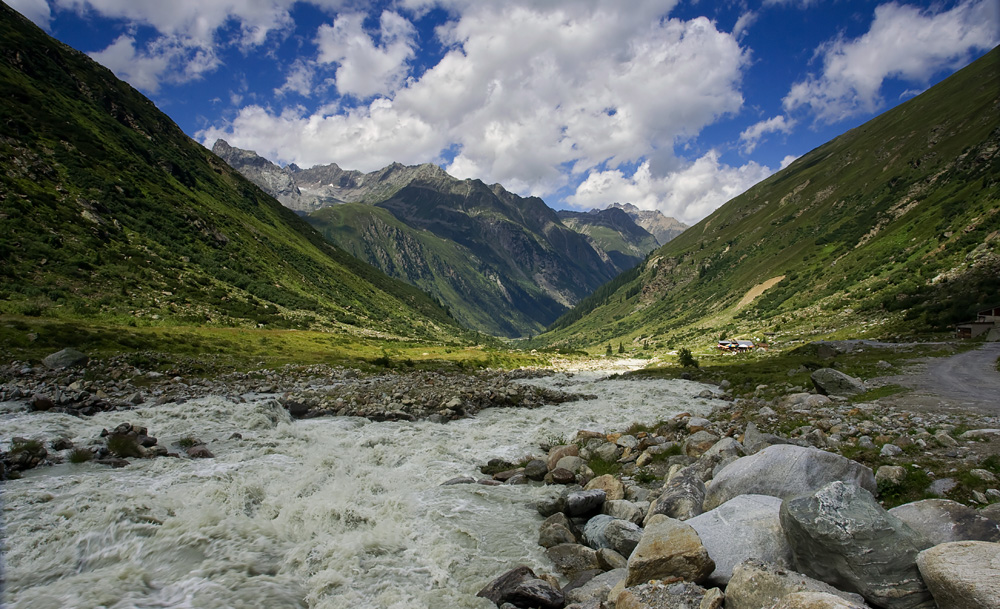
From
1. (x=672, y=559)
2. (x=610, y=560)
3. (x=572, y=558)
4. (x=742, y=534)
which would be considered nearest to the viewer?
(x=672, y=559)

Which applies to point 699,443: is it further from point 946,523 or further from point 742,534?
point 946,523

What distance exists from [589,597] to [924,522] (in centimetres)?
580

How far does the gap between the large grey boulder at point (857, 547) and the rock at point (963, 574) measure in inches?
12.0

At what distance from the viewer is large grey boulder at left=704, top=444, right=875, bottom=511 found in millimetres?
9109

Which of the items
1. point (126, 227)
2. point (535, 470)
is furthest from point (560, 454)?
point (126, 227)

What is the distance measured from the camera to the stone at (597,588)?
7845mm

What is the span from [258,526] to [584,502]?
9.06 meters

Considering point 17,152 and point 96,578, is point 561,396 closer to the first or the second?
point 96,578

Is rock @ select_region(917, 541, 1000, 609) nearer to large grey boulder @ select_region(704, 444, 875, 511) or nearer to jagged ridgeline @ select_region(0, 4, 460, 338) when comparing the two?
large grey boulder @ select_region(704, 444, 875, 511)

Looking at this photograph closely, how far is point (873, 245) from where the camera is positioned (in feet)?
283

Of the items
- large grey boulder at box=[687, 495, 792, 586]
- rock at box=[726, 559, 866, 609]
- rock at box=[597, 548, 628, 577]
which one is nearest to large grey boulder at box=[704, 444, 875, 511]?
large grey boulder at box=[687, 495, 792, 586]

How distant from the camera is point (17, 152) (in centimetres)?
6038

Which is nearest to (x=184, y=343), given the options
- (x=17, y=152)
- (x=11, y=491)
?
(x=11, y=491)

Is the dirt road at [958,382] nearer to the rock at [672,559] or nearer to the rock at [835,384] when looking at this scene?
the rock at [835,384]
